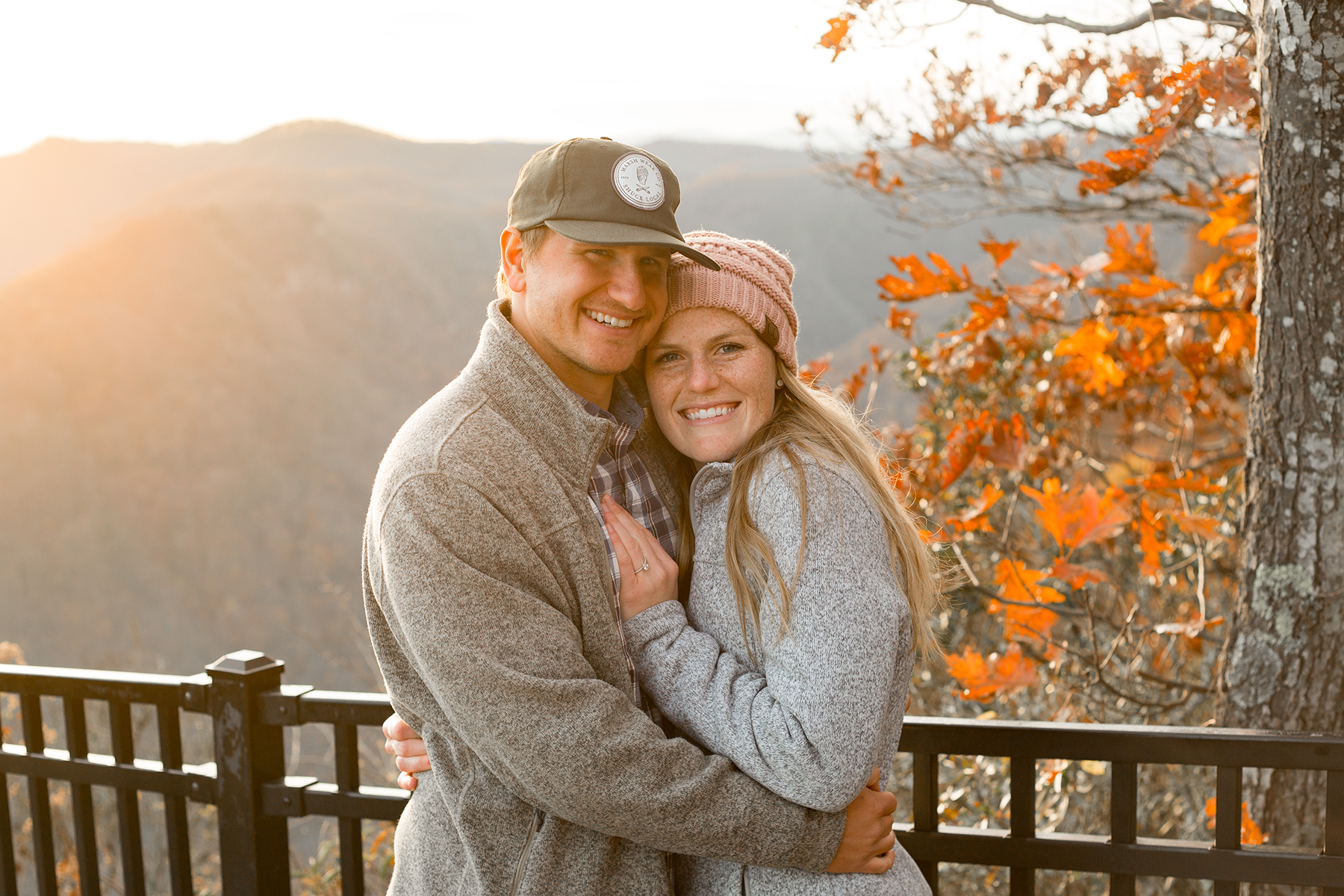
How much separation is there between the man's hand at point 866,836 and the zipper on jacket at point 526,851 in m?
0.43

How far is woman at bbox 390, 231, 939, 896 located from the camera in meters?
1.21

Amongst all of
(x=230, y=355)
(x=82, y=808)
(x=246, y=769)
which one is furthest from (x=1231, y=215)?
(x=230, y=355)

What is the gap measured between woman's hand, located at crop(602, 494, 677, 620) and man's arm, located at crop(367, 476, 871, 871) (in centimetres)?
14

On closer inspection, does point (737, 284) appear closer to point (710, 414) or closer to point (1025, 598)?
point (710, 414)

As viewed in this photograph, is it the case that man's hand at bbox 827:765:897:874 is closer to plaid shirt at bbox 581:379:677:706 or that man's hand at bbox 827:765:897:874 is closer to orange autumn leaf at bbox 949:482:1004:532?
plaid shirt at bbox 581:379:677:706

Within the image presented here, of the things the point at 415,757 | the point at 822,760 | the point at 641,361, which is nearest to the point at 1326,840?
the point at 822,760

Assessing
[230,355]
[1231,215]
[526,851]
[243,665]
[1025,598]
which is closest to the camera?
[526,851]

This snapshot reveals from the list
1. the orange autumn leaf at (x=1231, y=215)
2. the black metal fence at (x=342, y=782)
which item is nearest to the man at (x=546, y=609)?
the black metal fence at (x=342, y=782)

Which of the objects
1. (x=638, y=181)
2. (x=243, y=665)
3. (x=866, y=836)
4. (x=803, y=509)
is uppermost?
(x=638, y=181)

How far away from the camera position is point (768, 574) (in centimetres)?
130

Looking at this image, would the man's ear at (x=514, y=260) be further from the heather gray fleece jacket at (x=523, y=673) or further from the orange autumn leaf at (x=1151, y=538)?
the orange autumn leaf at (x=1151, y=538)

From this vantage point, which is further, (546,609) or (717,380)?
(717,380)

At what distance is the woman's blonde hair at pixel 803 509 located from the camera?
4.34 feet

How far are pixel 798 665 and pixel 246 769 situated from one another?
1295 mm
